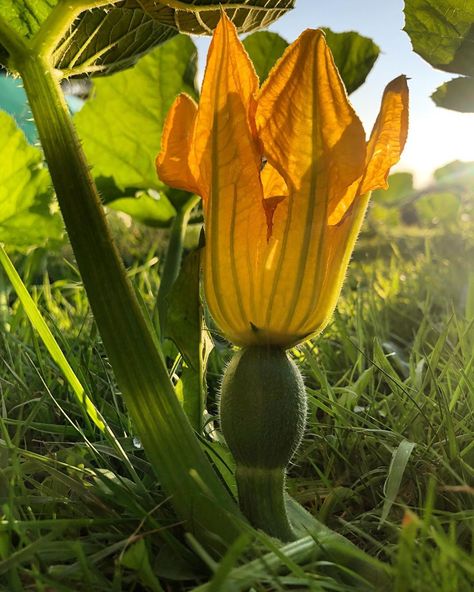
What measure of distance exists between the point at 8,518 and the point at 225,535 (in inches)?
9.7

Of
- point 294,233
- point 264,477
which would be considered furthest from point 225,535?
point 294,233

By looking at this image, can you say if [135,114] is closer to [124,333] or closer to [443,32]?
[443,32]

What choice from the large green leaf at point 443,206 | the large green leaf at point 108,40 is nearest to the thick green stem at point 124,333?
the large green leaf at point 108,40

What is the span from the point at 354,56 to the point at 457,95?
0.26 metres

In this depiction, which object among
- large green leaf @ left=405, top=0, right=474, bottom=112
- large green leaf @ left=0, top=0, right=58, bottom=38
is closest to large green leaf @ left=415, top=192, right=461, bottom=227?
large green leaf @ left=405, top=0, right=474, bottom=112

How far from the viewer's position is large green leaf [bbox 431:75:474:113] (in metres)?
1.29

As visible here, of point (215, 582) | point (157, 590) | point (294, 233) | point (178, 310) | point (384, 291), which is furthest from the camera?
point (384, 291)

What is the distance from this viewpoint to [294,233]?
838 mm

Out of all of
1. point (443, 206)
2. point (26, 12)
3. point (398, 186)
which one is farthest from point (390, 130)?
point (398, 186)

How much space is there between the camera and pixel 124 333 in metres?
0.85

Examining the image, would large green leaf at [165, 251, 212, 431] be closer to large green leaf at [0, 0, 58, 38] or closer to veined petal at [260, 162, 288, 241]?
veined petal at [260, 162, 288, 241]

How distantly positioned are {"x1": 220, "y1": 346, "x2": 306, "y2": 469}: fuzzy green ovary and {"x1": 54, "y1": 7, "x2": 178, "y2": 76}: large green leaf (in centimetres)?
53

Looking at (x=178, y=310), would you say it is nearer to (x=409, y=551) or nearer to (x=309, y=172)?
(x=309, y=172)

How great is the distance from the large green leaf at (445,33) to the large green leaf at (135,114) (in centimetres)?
74
